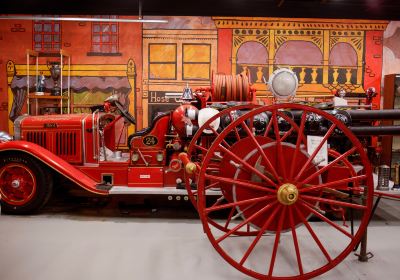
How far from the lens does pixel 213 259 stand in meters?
3.19

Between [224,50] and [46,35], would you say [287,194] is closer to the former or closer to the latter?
[224,50]

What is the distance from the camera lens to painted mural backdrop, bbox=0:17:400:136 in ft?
21.9

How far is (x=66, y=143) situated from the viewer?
4676 millimetres

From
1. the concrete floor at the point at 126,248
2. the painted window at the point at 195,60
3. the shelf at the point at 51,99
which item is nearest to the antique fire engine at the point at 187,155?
the concrete floor at the point at 126,248

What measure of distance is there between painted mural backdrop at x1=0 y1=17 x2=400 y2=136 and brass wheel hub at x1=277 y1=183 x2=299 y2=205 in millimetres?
4234

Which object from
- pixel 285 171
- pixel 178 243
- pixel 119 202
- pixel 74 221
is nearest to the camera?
pixel 285 171

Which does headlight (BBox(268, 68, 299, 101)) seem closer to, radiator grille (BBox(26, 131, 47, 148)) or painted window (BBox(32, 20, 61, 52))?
radiator grille (BBox(26, 131, 47, 148))

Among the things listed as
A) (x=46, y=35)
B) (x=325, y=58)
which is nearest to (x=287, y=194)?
(x=325, y=58)

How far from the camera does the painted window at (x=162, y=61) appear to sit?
264 inches

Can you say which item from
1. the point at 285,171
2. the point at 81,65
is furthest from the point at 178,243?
the point at 81,65

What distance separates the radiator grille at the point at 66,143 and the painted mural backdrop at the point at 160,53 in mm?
2108

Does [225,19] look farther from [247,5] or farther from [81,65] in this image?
[81,65]

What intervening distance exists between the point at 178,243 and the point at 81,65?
14.2 feet

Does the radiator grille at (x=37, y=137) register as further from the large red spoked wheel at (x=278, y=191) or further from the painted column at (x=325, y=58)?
the painted column at (x=325, y=58)
